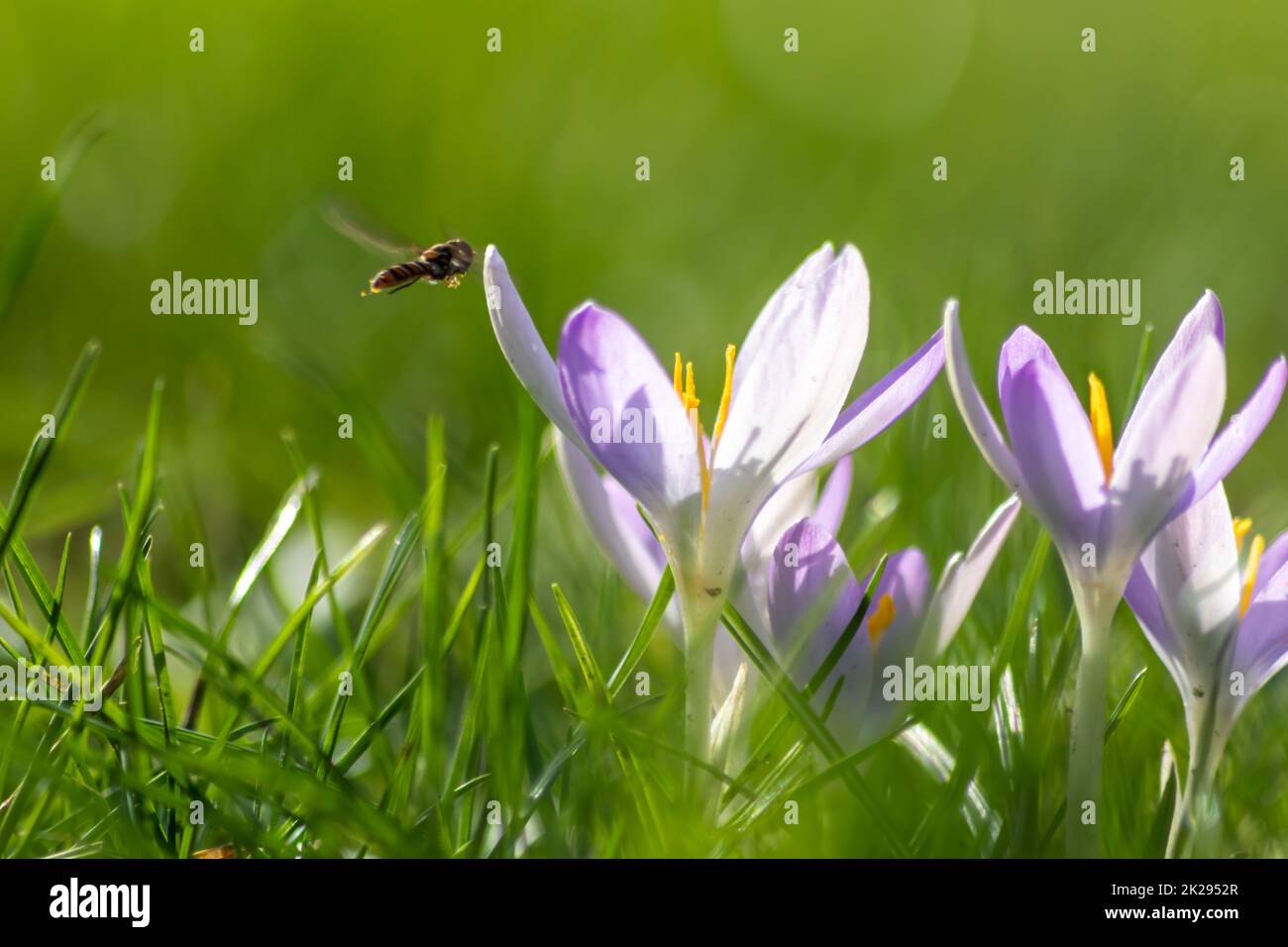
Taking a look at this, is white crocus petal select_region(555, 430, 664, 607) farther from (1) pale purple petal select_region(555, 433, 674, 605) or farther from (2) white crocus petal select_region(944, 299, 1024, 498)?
(2) white crocus petal select_region(944, 299, 1024, 498)

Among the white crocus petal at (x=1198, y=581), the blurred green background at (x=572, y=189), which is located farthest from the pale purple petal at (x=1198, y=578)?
the blurred green background at (x=572, y=189)

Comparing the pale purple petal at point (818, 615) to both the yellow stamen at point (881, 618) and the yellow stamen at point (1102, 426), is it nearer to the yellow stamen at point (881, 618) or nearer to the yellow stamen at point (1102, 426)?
the yellow stamen at point (881, 618)

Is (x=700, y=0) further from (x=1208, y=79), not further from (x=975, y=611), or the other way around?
(x=975, y=611)

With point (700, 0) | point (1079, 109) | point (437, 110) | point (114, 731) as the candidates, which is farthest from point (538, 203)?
point (114, 731)

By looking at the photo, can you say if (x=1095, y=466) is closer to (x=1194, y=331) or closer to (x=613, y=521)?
(x=1194, y=331)

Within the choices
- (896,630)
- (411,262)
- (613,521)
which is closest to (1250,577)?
(896,630)

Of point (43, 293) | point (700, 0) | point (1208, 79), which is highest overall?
point (700, 0)
